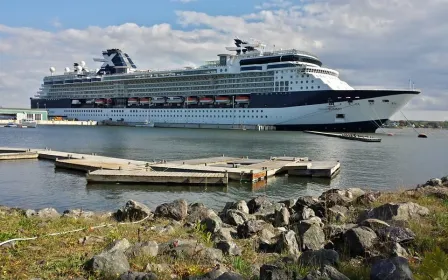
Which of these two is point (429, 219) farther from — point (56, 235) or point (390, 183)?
point (390, 183)

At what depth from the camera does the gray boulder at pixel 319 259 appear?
518cm

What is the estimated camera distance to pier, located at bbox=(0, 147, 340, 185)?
18016 millimetres

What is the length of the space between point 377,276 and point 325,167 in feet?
60.5

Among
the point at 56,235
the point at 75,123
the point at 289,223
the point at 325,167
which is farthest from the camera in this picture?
the point at 75,123

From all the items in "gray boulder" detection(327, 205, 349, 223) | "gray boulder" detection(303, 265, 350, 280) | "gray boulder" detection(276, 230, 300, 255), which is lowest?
"gray boulder" detection(327, 205, 349, 223)

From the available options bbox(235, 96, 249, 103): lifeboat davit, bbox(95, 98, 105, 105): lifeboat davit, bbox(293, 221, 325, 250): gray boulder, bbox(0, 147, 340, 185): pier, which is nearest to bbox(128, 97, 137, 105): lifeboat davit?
bbox(95, 98, 105, 105): lifeboat davit

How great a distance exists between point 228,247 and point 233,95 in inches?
2945

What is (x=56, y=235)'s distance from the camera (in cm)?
673

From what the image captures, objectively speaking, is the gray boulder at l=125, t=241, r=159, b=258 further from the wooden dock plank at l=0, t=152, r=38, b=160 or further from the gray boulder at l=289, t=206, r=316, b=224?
the wooden dock plank at l=0, t=152, r=38, b=160

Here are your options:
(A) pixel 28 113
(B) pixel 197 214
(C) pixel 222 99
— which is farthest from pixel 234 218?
(A) pixel 28 113

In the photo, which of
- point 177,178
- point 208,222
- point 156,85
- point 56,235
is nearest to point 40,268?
point 56,235

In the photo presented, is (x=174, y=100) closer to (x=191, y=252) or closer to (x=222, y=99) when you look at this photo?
(x=222, y=99)

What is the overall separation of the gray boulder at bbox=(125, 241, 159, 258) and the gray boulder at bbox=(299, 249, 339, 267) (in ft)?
6.31

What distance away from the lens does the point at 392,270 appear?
4215 millimetres
